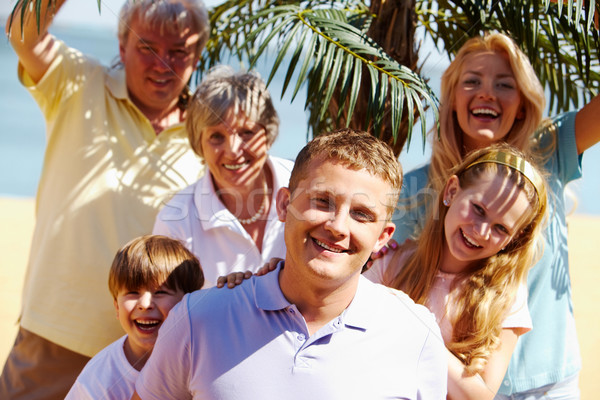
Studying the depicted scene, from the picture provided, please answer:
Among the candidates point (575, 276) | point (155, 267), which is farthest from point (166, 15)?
point (575, 276)

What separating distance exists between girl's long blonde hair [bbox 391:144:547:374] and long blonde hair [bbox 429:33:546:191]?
200 millimetres

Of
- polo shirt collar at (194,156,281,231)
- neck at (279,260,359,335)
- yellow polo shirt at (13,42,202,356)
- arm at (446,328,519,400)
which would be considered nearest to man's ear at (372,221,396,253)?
neck at (279,260,359,335)

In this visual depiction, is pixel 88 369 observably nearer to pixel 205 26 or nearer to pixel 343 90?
pixel 343 90

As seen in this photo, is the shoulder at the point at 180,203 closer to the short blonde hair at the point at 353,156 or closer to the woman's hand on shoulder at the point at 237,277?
the woman's hand on shoulder at the point at 237,277

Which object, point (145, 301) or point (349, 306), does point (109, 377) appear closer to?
point (145, 301)

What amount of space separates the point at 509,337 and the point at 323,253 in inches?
29.0

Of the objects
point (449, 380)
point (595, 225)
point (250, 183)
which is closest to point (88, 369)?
point (250, 183)

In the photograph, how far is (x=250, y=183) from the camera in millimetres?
2523

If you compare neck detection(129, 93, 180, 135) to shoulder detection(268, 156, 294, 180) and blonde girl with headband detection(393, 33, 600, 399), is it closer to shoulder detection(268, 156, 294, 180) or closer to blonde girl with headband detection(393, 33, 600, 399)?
shoulder detection(268, 156, 294, 180)

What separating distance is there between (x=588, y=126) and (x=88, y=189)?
6.33 ft

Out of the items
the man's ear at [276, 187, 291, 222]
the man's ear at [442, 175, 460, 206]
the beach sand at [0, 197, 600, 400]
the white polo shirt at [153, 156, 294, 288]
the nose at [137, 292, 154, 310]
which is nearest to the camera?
the man's ear at [276, 187, 291, 222]

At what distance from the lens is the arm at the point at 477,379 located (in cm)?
177

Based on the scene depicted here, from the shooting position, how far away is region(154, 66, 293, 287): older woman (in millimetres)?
2371

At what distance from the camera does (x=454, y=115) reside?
2.44 meters
